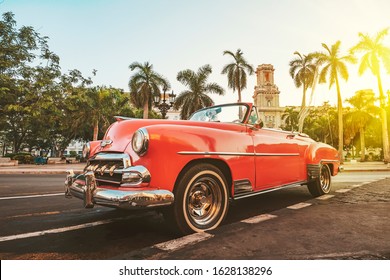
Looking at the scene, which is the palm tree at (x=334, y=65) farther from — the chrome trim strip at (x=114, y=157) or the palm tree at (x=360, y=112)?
the chrome trim strip at (x=114, y=157)

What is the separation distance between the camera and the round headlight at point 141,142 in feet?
8.08

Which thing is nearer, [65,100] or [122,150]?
[122,150]

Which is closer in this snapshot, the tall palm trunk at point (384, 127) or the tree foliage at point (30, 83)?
the tree foliage at point (30, 83)

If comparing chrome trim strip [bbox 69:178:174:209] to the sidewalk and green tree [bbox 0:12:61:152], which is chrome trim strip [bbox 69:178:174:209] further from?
green tree [bbox 0:12:61:152]

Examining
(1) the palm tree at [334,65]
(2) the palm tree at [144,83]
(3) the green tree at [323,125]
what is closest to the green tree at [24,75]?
(2) the palm tree at [144,83]

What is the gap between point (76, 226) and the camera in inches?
123

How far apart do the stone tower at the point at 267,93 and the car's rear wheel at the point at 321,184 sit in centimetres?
8512

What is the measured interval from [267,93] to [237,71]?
205ft

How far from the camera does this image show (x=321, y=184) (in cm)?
508

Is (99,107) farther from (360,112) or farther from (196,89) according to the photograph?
(360,112)

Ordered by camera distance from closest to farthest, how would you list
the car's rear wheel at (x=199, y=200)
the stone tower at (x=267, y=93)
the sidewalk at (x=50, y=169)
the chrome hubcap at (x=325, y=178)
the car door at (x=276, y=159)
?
the car's rear wheel at (x=199, y=200), the car door at (x=276, y=159), the chrome hubcap at (x=325, y=178), the sidewalk at (x=50, y=169), the stone tower at (x=267, y=93)
